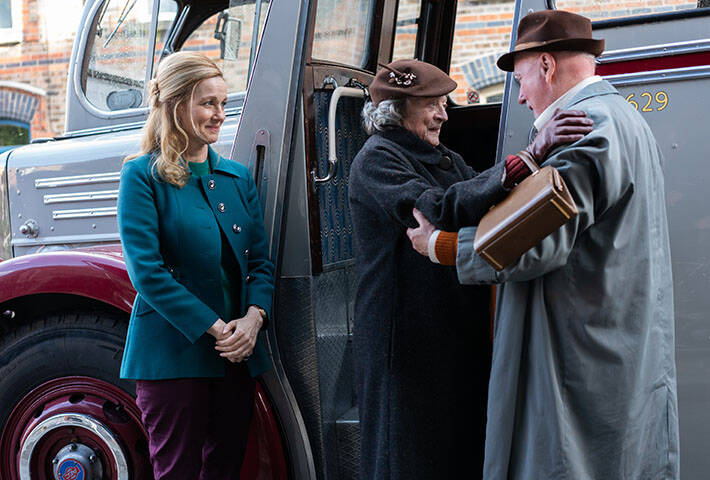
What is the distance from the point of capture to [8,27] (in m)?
10.7

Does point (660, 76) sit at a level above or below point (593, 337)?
above

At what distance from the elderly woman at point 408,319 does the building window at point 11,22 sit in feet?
31.5

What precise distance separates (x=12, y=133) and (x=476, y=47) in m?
9.47

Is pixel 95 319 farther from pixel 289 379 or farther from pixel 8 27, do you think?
pixel 8 27

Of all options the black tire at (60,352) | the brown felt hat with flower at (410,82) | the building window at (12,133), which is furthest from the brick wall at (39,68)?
the brown felt hat with flower at (410,82)

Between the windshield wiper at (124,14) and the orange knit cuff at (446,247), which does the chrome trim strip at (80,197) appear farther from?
the orange knit cuff at (446,247)

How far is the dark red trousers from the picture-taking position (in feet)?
7.43

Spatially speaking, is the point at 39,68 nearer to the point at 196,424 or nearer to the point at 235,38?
the point at 235,38

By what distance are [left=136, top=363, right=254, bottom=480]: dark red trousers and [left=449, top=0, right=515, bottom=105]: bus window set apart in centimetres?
183

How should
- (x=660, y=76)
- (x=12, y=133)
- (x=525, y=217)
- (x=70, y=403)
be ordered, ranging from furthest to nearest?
1. (x=12, y=133)
2. (x=70, y=403)
3. (x=660, y=76)
4. (x=525, y=217)

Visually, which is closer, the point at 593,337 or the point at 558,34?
the point at 593,337

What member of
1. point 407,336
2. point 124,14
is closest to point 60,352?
point 407,336

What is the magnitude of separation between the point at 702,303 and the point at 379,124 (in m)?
1.06

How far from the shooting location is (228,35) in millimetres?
3209
